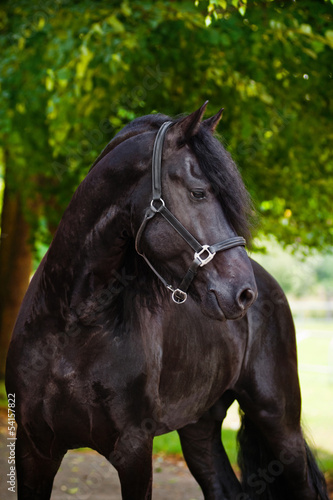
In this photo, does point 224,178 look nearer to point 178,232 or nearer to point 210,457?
point 178,232

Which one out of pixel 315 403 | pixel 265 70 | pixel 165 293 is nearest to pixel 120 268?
pixel 165 293

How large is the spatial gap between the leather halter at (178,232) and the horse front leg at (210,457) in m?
1.54

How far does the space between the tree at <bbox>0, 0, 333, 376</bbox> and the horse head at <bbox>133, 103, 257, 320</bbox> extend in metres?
2.54

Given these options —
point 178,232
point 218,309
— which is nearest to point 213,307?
point 218,309

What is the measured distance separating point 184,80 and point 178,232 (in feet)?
14.8

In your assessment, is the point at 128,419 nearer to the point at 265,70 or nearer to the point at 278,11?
the point at 278,11

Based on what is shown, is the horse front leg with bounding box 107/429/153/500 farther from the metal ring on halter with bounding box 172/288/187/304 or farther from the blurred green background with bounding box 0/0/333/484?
the blurred green background with bounding box 0/0/333/484

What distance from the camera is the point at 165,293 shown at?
2.71 meters

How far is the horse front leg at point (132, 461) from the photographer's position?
2.61m

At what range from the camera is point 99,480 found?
6.55 metres

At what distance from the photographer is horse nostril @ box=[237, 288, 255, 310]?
2248 millimetres

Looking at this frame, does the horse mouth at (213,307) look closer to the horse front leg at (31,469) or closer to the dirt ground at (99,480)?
the horse front leg at (31,469)

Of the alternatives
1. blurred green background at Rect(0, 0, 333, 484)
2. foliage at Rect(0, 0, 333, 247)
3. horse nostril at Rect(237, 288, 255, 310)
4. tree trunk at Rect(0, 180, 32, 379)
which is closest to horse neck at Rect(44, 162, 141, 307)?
horse nostril at Rect(237, 288, 255, 310)

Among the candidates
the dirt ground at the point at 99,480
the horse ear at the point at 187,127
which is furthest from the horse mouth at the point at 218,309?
the dirt ground at the point at 99,480
